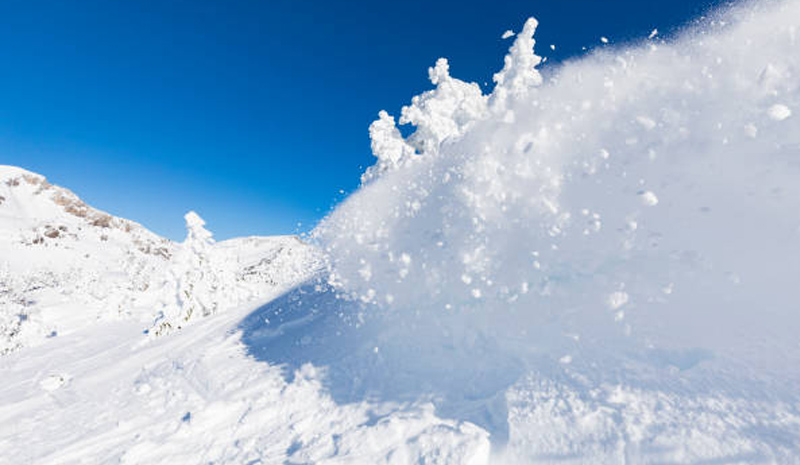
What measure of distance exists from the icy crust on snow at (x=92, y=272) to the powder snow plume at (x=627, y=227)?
7.27 m

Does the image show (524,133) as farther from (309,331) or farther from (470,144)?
(309,331)

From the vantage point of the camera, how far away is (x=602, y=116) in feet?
17.1

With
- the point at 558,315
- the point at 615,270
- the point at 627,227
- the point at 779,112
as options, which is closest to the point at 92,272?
the point at 558,315

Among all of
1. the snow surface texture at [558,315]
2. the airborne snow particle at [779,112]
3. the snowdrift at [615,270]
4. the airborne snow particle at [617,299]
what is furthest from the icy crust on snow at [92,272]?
the airborne snow particle at [779,112]

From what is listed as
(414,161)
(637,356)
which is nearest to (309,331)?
(414,161)

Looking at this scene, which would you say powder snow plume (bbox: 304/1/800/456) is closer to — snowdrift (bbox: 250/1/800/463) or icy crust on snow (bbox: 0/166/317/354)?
snowdrift (bbox: 250/1/800/463)

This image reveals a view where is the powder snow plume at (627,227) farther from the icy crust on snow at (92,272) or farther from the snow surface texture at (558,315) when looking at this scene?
the icy crust on snow at (92,272)

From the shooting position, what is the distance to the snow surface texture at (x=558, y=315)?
3.25 metres

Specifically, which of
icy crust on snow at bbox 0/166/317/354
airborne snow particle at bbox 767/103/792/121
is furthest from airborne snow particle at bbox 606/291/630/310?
icy crust on snow at bbox 0/166/317/354

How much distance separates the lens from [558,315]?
454cm

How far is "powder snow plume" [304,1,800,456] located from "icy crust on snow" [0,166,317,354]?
286 inches

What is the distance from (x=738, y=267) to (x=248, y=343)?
7.98 metres

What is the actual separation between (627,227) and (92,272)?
56.3 m

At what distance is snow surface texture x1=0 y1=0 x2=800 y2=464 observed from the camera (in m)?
3.25
